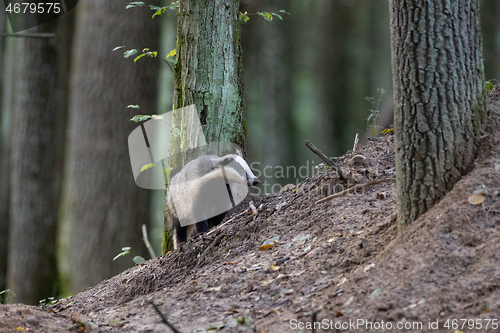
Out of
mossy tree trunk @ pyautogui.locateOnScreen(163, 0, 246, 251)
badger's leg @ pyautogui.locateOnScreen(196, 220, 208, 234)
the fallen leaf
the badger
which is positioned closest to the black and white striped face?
the badger

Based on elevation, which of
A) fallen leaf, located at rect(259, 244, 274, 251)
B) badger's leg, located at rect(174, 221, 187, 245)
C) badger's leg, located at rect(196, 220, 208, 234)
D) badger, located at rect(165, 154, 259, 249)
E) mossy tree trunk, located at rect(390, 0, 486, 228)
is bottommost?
badger's leg, located at rect(174, 221, 187, 245)

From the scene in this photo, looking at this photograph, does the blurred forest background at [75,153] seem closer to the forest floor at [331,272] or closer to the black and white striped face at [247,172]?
the forest floor at [331,272]

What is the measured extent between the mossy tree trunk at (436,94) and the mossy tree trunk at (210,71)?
2085mm

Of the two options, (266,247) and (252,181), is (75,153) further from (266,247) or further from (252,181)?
(266,247)

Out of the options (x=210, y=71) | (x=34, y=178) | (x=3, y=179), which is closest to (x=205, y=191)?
(x=210, y=71)

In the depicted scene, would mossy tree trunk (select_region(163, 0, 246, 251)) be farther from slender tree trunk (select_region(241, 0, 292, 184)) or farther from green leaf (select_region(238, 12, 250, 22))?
slender tree trunk (select_region(241, 0, 292, 184))

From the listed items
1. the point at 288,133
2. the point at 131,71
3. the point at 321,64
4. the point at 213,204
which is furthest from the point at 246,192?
the point at 321,64

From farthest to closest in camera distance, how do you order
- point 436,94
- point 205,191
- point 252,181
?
point 205,191 → point 252,181 → point 436,94

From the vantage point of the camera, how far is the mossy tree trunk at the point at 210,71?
4043mm

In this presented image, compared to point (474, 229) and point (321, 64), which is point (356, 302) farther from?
point (321, 64)

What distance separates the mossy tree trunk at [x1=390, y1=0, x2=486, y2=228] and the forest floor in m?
0.10

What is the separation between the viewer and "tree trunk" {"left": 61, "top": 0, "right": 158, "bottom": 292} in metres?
5.76

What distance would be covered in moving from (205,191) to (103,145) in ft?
7.93

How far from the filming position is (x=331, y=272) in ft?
7.88
